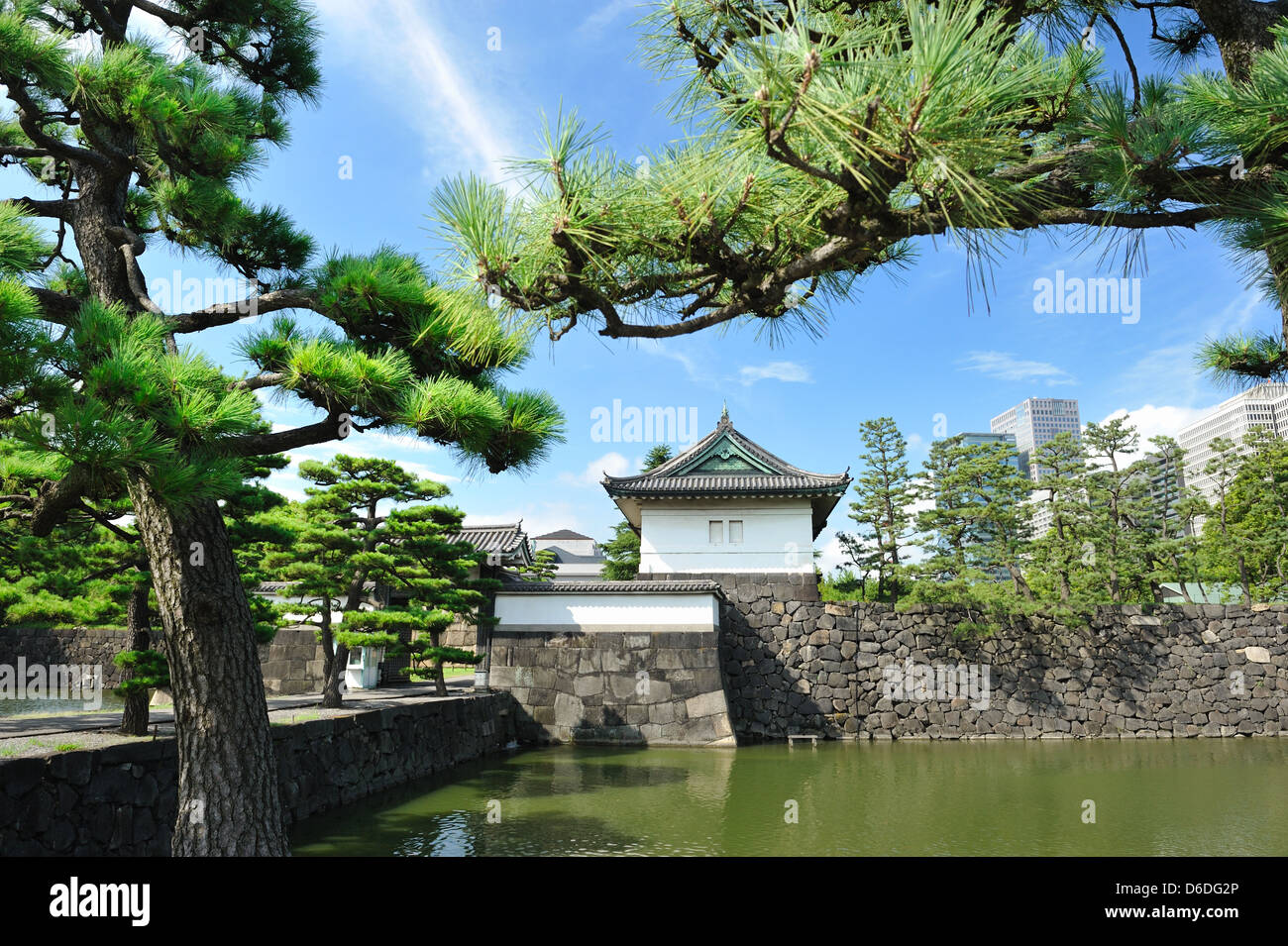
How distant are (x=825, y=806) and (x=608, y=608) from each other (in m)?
5.09

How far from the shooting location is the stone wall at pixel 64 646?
11.8 m

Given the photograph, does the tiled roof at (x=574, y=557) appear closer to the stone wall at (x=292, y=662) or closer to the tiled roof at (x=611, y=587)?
the stone wall at (x=292, y=662)

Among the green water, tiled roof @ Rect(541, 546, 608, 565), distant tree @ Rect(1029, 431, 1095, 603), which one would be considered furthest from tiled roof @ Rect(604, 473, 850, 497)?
tiled roof @ Rect(541, 546, 608, 565)

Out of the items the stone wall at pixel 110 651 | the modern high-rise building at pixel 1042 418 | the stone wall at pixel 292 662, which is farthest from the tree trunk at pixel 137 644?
the modern high-rise building at pixel 1042 418

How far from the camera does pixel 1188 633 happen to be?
1181cm

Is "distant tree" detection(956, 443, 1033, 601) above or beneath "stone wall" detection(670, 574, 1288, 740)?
above

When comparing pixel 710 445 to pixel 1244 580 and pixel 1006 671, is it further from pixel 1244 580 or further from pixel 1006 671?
pixel 1244 580

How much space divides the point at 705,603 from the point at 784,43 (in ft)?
31.5

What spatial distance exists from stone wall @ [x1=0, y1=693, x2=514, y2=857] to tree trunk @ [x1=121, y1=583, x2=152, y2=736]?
88cm

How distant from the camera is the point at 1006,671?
11.6m

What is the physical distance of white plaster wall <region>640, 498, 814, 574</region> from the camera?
40.7 ft

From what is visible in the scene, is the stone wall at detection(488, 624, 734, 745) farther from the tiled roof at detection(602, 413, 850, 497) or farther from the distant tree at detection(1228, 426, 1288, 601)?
the distant tree at detection(1228, 426, 1288, 601)

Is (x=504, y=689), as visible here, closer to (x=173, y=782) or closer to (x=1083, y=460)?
(x=173, y=782)
